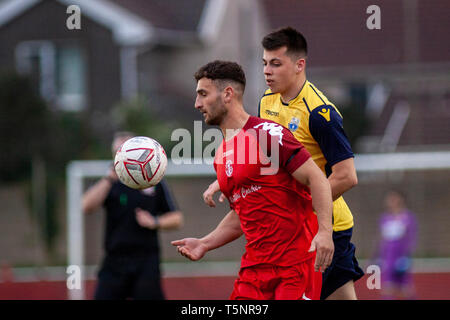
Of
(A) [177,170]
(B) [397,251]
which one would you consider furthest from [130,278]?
(B) [397,251]

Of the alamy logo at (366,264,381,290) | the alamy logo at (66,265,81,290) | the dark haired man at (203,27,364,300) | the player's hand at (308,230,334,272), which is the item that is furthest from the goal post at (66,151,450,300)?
the player's hand at (308,230,334,272)

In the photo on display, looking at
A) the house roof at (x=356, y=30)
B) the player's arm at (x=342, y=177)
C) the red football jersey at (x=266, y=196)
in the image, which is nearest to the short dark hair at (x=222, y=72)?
the red football jersey at (x=266, y=196)

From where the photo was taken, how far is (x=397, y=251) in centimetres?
970

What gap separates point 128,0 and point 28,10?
256cm

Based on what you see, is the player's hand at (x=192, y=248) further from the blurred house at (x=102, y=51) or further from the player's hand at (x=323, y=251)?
the blurred house at (x=102, y=51)

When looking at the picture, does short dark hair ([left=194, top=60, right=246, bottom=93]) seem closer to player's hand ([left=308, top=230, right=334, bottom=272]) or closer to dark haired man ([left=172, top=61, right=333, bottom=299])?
dark haired man ([left=172, top=61, right=333, bottom=299])

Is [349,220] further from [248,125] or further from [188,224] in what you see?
[188,224]

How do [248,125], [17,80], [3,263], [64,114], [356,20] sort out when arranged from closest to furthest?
[248,125], [3,263], [17,80], [64,114], [356,20]

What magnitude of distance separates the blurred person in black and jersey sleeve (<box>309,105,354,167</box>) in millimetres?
2737

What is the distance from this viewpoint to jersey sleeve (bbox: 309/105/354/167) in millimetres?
4168

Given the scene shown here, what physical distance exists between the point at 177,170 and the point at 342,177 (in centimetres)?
675

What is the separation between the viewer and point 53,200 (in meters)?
12.5
